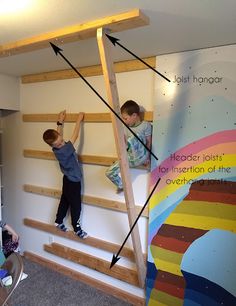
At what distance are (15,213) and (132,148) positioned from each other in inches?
87.1

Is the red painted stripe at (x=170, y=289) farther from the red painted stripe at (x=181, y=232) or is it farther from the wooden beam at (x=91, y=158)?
the wooden beam at (x=91, y=158)

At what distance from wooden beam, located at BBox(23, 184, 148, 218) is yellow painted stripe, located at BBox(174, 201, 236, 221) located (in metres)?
0.39

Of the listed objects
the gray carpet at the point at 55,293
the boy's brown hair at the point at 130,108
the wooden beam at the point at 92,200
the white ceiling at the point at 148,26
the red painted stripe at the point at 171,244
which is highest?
the white ceiling at the point at 148,26

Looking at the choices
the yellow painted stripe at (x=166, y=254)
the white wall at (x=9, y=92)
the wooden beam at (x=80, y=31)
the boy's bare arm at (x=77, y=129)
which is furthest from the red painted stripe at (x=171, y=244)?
the white wall at (x=9, y=92)

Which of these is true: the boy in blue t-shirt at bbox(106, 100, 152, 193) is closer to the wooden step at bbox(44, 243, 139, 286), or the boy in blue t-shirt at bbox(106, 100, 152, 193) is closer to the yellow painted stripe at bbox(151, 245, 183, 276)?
the yellow painted stripe at bbox(151, 245, 183, 276)

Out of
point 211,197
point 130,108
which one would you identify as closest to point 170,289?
point 211,197

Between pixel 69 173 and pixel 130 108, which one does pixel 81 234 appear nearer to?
pixel 69 173

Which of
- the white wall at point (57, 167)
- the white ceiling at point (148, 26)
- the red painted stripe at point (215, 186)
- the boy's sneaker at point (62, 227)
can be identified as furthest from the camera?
the boy's sneaker at point (62, 227)

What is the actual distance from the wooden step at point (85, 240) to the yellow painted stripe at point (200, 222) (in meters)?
0.61

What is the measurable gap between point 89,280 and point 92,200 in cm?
89

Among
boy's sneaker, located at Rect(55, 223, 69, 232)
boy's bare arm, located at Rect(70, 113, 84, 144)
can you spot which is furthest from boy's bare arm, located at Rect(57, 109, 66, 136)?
boy's sneaker, located at Rect(55, 223, 69, 232)

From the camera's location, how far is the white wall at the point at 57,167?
2.58 metres

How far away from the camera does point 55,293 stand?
280 centimetres

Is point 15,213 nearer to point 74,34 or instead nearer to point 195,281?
point 195,281
